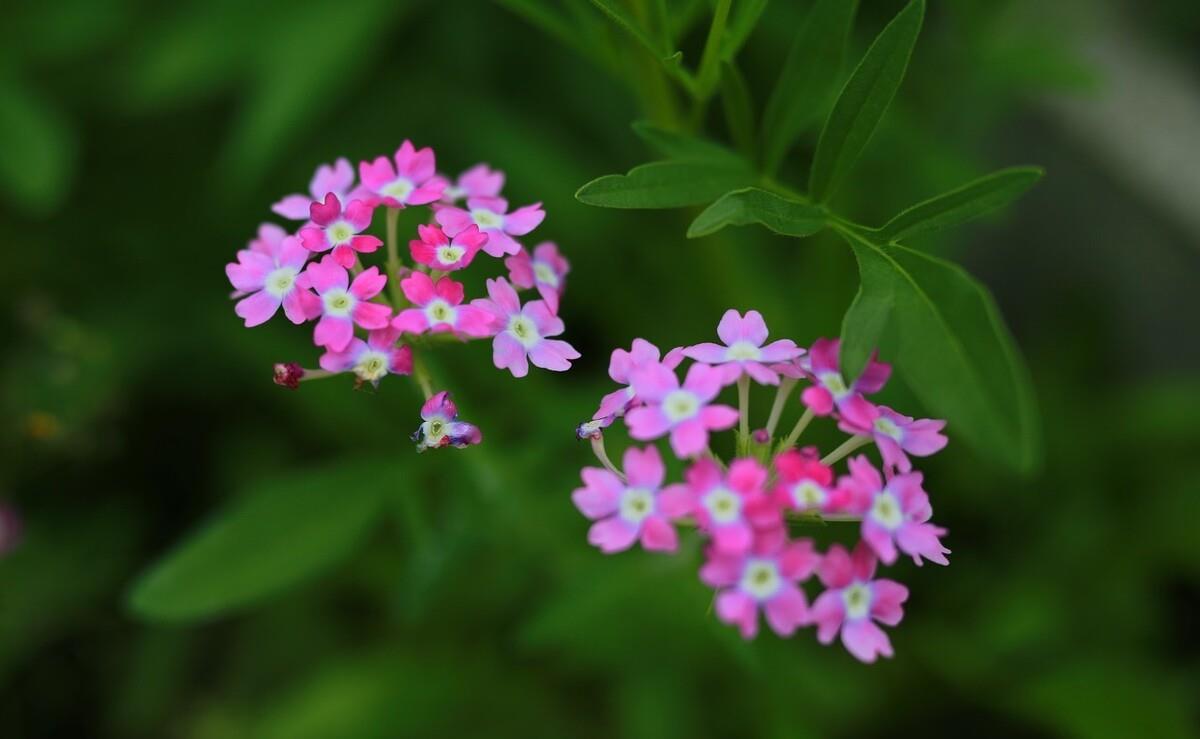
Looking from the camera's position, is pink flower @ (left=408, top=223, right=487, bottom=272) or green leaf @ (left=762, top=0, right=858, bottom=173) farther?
green leaf @ (left=762, top=0, right=858, bottom=173)

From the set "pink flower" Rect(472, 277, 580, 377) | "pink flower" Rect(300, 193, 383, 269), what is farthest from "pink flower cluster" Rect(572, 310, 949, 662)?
"pink flower" Rect(300, 193, 383, 269)

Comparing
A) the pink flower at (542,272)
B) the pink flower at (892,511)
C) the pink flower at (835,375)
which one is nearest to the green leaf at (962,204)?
the pink flower at (835,375)

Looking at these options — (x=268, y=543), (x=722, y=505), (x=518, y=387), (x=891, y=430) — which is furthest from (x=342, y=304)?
(x=518, y=387)

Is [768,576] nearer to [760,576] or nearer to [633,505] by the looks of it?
[760,576]

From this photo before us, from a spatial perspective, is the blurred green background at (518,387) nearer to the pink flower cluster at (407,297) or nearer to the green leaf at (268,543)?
the green leaf at (268,543)

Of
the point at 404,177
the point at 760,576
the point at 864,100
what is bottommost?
the point at 404,177

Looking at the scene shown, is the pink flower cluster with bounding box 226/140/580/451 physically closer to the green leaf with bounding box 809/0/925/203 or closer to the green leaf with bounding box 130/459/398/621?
the green leaf with bounding box 809/0/925/203
